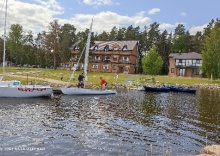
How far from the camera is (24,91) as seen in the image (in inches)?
1393

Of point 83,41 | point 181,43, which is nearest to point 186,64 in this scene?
point 181,43

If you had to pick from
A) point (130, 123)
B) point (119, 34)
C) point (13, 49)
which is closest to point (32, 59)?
point (13, 49)

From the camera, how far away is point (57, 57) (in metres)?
109

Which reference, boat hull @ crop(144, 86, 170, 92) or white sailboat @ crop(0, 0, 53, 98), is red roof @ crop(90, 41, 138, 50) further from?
white sailboat @ crop(0, 0, 53, 98)

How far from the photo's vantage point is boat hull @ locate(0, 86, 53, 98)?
34438 mm

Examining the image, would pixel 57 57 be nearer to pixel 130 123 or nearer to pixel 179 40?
pixel 179 40

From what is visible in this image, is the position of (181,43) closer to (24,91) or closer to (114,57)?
(114,57)

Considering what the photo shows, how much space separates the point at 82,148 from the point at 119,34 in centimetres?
11597

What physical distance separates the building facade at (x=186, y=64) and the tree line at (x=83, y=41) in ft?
14.5

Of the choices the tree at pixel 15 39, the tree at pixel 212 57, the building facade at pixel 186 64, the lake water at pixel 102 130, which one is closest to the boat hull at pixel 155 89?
the lake water at pixel 102 130

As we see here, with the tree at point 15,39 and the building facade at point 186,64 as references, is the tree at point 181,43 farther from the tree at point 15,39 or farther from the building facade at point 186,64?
the tree at point 15,39

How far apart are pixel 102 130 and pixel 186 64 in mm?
81829

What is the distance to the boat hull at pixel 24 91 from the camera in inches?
1356

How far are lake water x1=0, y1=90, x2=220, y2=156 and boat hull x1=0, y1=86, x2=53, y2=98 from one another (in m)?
4.16
